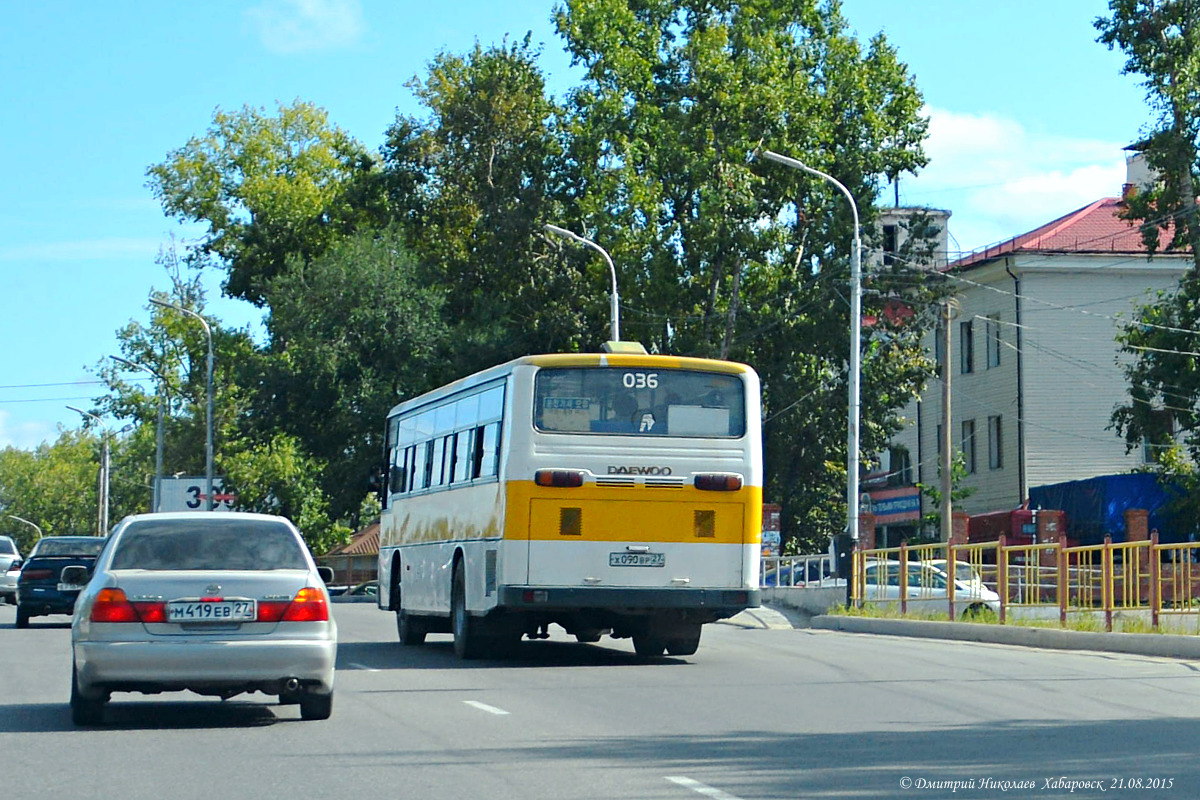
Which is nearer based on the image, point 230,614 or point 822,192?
point 230,614

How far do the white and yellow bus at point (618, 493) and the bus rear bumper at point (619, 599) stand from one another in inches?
0.4

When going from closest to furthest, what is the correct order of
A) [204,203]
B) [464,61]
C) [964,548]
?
[964,548], [464,61], [204,203]

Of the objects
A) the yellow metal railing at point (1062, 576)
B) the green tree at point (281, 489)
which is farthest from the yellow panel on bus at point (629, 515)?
the green tree at point (281, 489)

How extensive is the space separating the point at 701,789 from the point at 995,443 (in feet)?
179

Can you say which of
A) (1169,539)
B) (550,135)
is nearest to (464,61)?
(550,135)

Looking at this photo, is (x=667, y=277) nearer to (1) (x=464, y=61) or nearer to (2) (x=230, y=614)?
(1) (x=464, y=61)

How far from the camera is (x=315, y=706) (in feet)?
44.0

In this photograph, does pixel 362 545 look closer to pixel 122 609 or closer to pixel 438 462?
pixel 438 462

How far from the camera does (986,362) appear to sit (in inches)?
2483

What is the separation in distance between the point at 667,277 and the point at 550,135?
7606 mm

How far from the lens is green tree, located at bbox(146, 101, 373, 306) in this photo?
6825cm

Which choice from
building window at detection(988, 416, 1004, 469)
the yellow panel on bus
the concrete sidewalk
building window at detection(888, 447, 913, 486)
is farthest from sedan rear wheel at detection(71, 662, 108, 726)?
building window at detection(888, 447, 913, 486)

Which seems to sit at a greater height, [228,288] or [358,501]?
[228,288]

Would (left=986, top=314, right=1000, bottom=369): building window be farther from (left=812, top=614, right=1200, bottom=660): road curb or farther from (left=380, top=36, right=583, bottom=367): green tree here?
(left=812, top=614, right=1200, bottom=660): road curb
